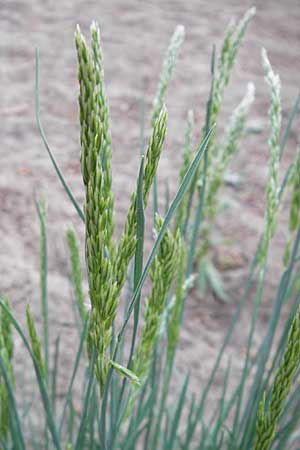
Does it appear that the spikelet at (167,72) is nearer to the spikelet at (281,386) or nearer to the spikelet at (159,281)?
the spikelet at (159,281)

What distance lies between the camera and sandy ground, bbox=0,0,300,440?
1.94 m

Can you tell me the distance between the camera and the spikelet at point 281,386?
1.83ft

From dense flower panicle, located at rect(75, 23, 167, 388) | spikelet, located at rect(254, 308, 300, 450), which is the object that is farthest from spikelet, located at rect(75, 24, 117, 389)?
spikelet, located at rect(254, 308, 300, 450)

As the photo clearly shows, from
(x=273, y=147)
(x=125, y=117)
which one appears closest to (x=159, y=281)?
(x=273, y=147)

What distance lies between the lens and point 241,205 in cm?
243

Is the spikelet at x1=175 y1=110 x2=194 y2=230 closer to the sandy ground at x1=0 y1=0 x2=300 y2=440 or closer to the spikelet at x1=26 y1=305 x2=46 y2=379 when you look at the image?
the spikelet at x1=26 y1=305 x2=46 y2=379

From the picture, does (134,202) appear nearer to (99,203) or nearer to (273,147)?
(99,203)

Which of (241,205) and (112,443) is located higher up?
(112,443)

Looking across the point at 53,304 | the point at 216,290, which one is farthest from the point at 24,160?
the point at 216,290

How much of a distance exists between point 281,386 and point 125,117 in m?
2.29

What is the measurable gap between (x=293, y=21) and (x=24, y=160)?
7.06 ft

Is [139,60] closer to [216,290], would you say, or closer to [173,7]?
[173,7]

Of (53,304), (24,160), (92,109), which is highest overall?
(92,109)

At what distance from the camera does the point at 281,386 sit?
578 mm
